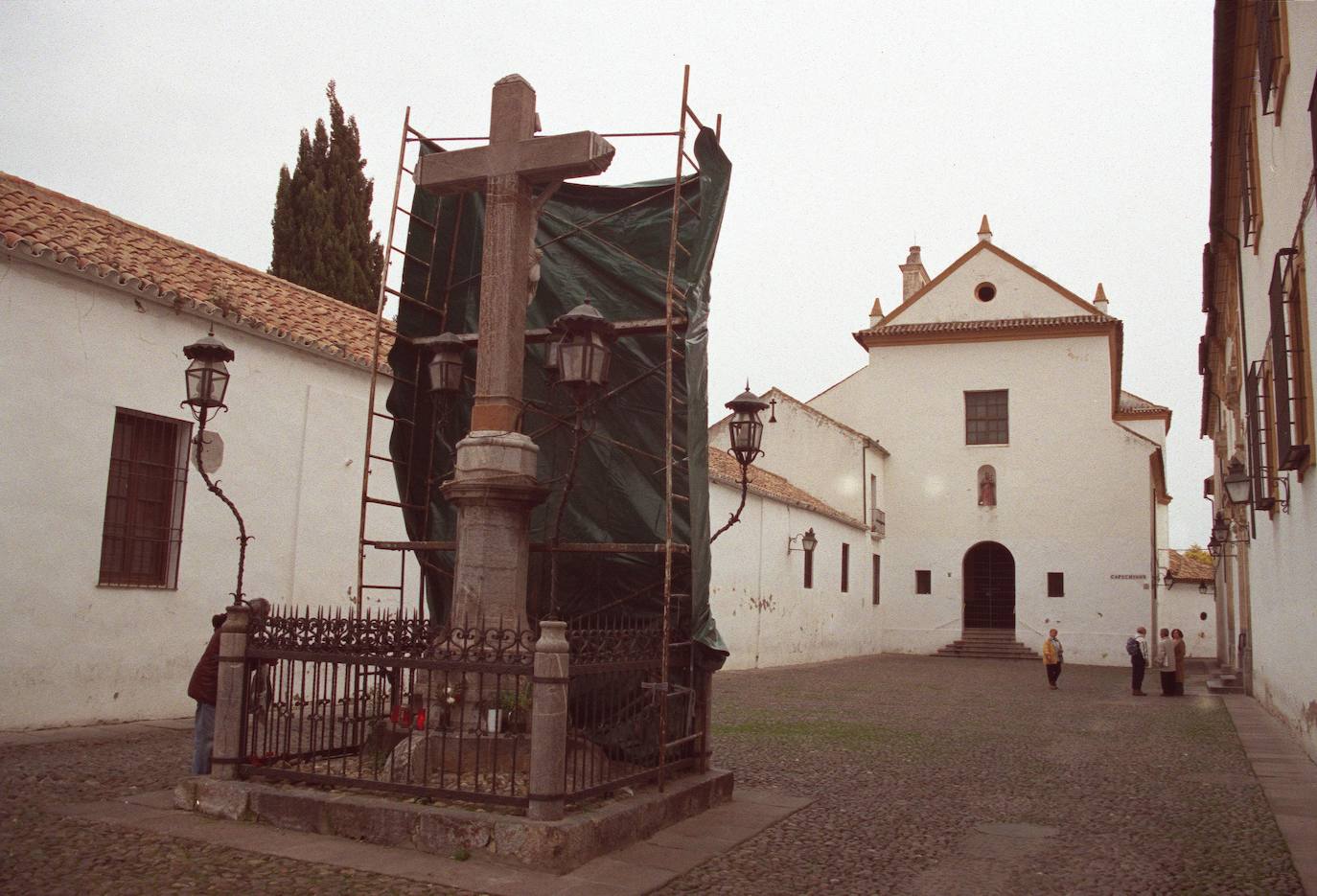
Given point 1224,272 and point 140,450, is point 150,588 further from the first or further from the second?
point 1224,272

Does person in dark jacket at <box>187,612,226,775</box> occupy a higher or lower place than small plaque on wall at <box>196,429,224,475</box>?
lower

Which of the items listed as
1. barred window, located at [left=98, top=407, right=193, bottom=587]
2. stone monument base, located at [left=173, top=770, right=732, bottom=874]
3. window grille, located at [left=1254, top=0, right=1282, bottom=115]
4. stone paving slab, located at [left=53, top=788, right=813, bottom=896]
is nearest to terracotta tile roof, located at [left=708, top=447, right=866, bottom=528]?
barred window, located at [left=98, top=407, right=193, bottom=587]

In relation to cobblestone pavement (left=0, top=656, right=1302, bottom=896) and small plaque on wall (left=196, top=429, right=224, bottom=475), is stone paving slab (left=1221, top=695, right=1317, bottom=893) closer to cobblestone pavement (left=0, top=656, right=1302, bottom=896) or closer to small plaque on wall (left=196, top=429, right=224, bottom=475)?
cobblestone pavement (left=0, top=656, right=1302, bottom=896)

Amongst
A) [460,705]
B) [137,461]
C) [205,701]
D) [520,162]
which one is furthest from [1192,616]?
[205,701]

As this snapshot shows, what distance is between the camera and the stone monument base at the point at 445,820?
18.4 ft

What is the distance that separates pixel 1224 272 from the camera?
17969 mm

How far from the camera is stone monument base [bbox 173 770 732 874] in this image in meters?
5.61

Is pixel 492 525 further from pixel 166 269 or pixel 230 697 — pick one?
pixel 166 269

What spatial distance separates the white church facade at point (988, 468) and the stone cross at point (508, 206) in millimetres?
22791

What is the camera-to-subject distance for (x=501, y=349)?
7.35 meters

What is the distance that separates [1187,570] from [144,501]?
3699 cm

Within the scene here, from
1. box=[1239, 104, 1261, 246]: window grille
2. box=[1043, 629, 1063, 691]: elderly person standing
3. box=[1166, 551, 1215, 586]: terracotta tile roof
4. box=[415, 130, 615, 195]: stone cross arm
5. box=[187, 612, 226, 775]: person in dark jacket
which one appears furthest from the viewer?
box=[1166, 551, 1215, 586]: terracotta tile roof

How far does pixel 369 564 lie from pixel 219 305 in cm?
387

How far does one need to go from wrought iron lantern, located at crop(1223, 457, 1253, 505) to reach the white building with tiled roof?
36.6ft
